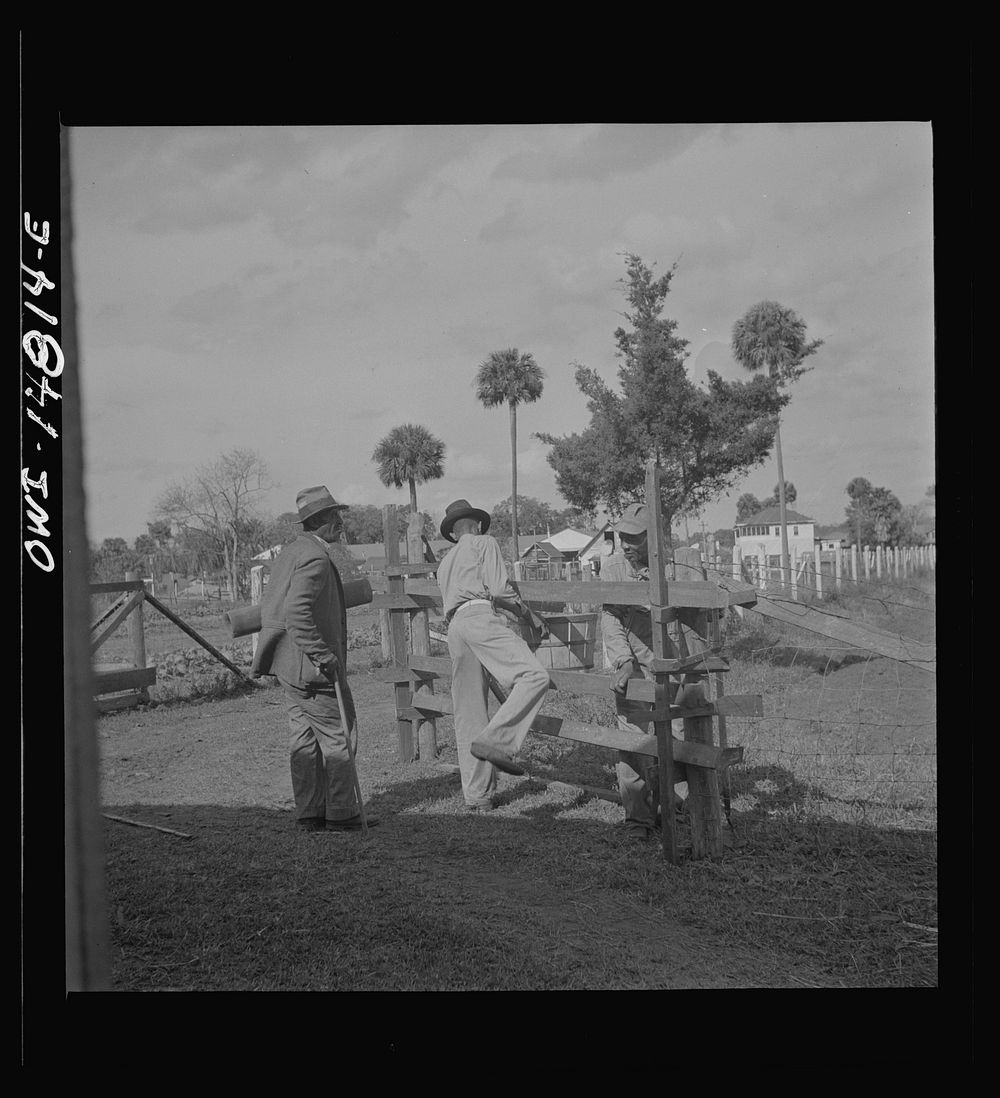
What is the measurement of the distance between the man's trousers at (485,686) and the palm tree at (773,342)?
6.28ft

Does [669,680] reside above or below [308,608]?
below

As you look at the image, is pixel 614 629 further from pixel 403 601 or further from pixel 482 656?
pixel 403 601

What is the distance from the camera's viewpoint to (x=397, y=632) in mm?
5289

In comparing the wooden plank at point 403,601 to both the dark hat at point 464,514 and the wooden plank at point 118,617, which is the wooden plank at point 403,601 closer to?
the dark hat at point 464,514

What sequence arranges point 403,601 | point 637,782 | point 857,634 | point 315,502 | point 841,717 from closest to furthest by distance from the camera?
point 857,634, point 315,502, point 637,782, point 403,601, point 841,717

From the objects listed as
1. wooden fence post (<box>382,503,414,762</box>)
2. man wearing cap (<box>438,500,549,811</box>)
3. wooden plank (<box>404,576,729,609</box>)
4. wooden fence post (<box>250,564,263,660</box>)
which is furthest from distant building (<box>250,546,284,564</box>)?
wooden plank (<box>404,576,729,609</box>)

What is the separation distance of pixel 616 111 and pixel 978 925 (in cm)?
407

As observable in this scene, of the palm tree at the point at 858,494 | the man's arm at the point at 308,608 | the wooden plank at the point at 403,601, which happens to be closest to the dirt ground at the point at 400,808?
the man's arm at the point at 308,608

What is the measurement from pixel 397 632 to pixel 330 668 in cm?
67

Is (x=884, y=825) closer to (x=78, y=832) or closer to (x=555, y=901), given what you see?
(x=555, y=901)

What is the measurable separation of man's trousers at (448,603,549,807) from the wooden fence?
0.31 ft

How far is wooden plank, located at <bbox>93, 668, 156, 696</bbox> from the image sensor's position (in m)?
4.95

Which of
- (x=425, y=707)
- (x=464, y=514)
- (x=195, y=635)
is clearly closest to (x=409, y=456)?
(x=464, y=514)

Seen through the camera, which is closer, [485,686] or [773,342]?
[773,342]
